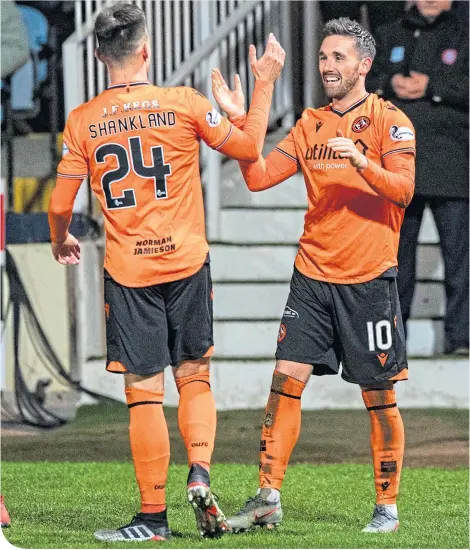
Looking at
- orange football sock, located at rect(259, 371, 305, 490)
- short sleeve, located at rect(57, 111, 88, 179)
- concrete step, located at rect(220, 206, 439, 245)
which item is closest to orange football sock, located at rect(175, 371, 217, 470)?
orange football sock, located at rect(259, 371, 305, 490)

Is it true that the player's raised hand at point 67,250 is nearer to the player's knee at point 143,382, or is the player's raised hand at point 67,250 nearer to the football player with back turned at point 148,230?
the football player with back turned at point 148,230

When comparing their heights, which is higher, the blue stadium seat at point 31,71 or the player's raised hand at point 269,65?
the blue stadium seat at point 31,71

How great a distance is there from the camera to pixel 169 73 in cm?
1114

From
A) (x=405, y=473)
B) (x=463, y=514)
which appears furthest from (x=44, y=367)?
(x=463, y=514)

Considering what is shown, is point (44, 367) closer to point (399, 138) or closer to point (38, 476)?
point (38, 476)

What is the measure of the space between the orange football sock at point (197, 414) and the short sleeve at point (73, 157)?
0.95 m

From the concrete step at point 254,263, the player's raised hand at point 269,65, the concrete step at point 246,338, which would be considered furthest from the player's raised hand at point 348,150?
the concrete step at point 254,263

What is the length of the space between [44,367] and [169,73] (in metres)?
2.72

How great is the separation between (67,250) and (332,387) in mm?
4399

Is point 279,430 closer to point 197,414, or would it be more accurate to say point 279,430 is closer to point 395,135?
point 197,414

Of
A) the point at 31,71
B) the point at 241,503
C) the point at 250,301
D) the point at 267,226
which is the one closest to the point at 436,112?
the point at 267,226

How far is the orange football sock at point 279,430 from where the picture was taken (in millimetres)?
5703

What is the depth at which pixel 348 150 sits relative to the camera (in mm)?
5324

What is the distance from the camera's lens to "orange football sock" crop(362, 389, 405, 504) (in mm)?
5742
